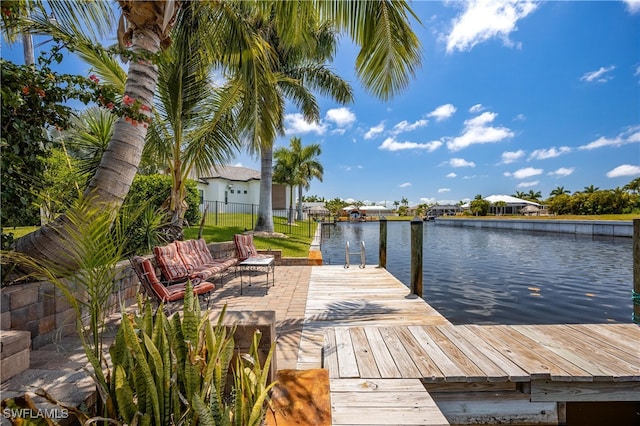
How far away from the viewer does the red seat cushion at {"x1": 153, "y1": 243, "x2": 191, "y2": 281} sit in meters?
4.96

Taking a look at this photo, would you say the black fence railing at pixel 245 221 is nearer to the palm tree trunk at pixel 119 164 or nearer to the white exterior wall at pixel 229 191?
the white exterior wall at pixel 229 191

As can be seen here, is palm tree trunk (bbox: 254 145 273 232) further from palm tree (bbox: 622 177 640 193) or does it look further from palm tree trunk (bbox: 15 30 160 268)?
palm tree (bbox: 622 177 640 193)

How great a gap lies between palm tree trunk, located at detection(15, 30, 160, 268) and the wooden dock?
3.21 meters

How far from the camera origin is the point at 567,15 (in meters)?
7.76

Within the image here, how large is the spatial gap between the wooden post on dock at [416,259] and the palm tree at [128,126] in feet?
16.7

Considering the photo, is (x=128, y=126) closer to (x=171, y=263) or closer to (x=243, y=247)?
(x=171, y=263)

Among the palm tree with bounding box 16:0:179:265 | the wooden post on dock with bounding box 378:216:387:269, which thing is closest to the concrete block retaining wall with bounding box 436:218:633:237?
the wooden post on dock with bounding box 378:216:387:269

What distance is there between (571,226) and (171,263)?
34.0 meters

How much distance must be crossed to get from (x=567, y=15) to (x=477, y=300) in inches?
327

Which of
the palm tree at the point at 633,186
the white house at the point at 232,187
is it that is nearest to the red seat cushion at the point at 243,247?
the white house at the point at 232,187

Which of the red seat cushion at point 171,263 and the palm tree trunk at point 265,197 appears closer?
the red seat cushion at point 171,263

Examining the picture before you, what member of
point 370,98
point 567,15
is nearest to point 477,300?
point 370,98

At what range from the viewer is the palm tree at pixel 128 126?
3479 millimetres

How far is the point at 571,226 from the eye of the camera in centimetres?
2644
